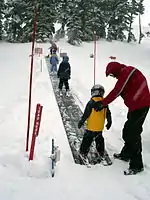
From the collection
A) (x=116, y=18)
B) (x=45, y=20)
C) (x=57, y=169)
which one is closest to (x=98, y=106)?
(x=57, y=169)

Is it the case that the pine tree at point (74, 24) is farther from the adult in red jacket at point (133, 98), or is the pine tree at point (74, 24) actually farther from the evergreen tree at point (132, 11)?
the adult in red jacket at point (133, 98)

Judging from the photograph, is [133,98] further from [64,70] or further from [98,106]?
[64,70]

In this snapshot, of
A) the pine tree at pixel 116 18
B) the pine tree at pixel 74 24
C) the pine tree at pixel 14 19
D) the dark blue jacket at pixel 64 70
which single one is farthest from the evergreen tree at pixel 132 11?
the dark blue jacket at pixel 64 70

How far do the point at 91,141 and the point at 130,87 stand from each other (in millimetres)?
1428

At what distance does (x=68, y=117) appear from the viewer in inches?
385

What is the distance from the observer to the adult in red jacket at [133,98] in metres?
5.54

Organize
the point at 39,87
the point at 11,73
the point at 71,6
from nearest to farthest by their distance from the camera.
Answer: the point at 39,87, the point at 11,73, the point at 71,6

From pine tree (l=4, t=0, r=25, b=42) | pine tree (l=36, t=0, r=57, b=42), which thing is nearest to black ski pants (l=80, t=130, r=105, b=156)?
pine tree (l=36, t=0, r=57, b=42)

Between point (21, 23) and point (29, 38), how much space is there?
2.88 meters

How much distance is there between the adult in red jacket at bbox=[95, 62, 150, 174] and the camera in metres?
5.54

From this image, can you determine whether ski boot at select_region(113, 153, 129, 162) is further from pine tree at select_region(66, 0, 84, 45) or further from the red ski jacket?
pine tree at select_region(66, 0, 84, 45)

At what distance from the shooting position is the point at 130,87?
559 cm

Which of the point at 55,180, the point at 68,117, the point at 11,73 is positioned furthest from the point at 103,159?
the point at 11,73

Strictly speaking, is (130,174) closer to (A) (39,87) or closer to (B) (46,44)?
(A) (39,87)
